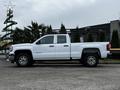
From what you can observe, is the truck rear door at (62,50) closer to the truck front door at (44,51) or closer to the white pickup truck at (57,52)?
the white pickup truck at (57,52)

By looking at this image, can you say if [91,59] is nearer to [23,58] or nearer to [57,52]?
[57,52]

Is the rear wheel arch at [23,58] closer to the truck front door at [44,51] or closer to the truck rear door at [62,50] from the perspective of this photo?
the truck front door at [44,51]

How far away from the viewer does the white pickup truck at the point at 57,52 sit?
21.5 m

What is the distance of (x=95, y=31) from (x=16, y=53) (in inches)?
836

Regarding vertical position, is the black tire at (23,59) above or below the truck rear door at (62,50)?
below

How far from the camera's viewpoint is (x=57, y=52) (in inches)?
853

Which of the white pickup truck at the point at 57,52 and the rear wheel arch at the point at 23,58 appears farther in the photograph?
the rear wheel arch at the point at 23,58

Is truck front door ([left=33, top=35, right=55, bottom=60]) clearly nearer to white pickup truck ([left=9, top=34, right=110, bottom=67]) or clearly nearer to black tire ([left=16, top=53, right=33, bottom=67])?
white pickup truck ([left=9, top=34, right=110, bottom=67])

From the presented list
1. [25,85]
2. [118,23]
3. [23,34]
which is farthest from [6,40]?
[25,85]

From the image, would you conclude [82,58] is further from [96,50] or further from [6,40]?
[6,40]

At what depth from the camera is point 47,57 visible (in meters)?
21.7

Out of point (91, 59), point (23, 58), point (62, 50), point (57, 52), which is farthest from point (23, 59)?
point (91, 59)

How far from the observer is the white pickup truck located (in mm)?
21516

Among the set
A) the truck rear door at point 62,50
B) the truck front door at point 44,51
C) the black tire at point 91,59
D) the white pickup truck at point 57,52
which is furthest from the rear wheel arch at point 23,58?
the black tire at point 91,59
